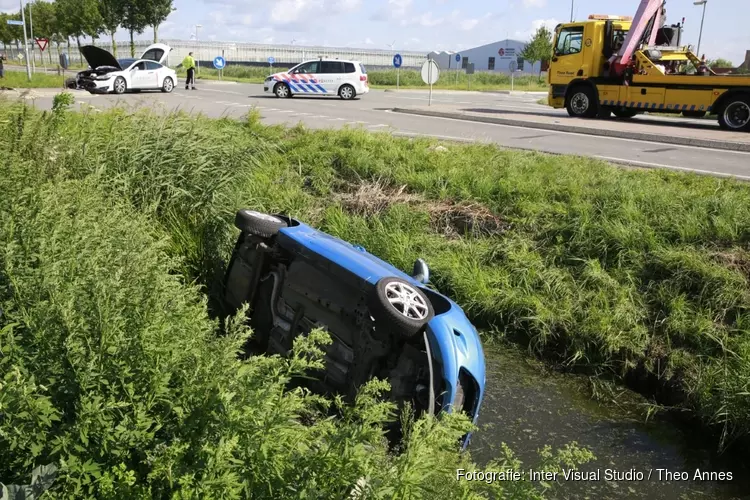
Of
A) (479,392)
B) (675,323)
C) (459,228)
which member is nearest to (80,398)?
(479,392)

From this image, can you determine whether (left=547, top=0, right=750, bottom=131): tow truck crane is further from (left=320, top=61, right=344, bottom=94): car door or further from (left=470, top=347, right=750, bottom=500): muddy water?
(left=470, top=347, right=750, bottom=500): muddy water

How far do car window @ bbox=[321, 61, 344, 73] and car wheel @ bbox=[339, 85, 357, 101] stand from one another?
2.24ft

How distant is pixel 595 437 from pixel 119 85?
26178mm

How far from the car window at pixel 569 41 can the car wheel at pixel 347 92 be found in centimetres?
973

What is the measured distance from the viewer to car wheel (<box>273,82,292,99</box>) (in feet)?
90.7

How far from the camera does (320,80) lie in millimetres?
27828

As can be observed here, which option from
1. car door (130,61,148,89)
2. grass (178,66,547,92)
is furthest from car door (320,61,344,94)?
grass (178,66,547,92)

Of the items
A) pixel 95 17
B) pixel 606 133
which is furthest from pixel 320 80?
pixel 95 17

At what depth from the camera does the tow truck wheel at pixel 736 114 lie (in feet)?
55.5

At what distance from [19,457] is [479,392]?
242 centimetres

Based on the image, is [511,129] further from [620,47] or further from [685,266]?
[685,266]

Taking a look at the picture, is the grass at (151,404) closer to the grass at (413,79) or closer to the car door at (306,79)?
the car door at (306,79)

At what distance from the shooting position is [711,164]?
11.5 meters

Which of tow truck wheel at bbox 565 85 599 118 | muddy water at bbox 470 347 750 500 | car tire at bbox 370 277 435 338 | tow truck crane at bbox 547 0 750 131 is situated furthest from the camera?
tow truck wheel at bbox 565 85 599 118
